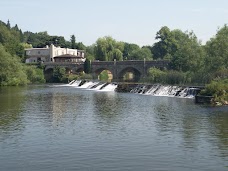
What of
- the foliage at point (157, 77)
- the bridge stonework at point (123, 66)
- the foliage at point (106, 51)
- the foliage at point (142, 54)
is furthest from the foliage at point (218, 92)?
the foliage at point (142, 54)

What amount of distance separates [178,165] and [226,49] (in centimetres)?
4611

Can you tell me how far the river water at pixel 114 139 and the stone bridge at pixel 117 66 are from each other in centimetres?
5956

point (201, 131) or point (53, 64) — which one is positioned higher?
point (53, 64)

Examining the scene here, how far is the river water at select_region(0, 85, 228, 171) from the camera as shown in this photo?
19.7m

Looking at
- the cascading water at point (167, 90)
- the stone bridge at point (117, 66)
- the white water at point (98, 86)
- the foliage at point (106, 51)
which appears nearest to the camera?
the cascading water at point (167, 90)

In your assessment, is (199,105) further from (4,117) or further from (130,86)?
(130,86)

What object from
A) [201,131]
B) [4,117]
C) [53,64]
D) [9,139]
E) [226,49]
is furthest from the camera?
[53,64]

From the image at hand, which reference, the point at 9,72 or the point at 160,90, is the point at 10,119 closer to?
the point at 160,90

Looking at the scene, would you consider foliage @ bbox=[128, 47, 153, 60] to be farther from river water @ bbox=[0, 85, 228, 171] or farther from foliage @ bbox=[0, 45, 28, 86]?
river water @ bbox=[0, 85, 228, 171]

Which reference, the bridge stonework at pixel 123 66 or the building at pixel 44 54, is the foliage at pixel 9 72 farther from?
the building at pixel 44 54

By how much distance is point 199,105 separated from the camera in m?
44.0

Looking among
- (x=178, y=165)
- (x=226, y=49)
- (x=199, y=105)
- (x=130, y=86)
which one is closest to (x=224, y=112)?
(x=199, y=105)

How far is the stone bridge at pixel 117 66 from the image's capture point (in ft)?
327

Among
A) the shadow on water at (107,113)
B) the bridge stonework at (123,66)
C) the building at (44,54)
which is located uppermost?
the building at (44,54)
